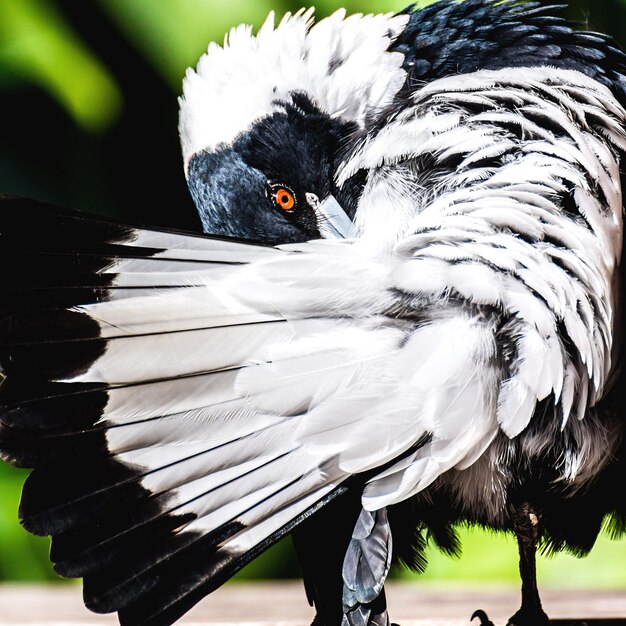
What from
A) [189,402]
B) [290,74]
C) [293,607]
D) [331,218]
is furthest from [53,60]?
[189,402]

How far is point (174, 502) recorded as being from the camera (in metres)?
0.77

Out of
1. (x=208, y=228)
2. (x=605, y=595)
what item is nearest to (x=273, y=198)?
(x=208, y=228)

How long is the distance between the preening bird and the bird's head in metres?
0.30

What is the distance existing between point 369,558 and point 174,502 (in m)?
0.17

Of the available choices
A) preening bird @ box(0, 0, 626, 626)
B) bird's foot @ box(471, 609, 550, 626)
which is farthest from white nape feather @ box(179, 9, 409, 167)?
bird's foot @ box(471, 609, 550, 626)

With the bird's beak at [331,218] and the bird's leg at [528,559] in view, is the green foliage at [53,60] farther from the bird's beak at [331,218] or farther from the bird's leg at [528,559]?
the bird's leg at [528,559]

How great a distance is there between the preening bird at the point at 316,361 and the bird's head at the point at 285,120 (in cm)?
30

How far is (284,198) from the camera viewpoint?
1.25 metres

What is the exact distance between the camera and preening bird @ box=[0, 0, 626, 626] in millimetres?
757

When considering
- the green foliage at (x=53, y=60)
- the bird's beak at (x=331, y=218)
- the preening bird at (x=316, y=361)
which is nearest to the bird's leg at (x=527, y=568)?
the preening bird at (x=316, y=361)

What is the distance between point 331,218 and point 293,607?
0.59 metres

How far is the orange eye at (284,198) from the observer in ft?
4.09

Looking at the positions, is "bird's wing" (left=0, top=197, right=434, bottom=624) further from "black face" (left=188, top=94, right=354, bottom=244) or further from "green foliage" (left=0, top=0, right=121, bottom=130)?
"green foliage" (left=0, top=0, right=121, bottom=130)

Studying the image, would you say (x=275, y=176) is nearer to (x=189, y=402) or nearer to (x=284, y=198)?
(x=284, y=198)
